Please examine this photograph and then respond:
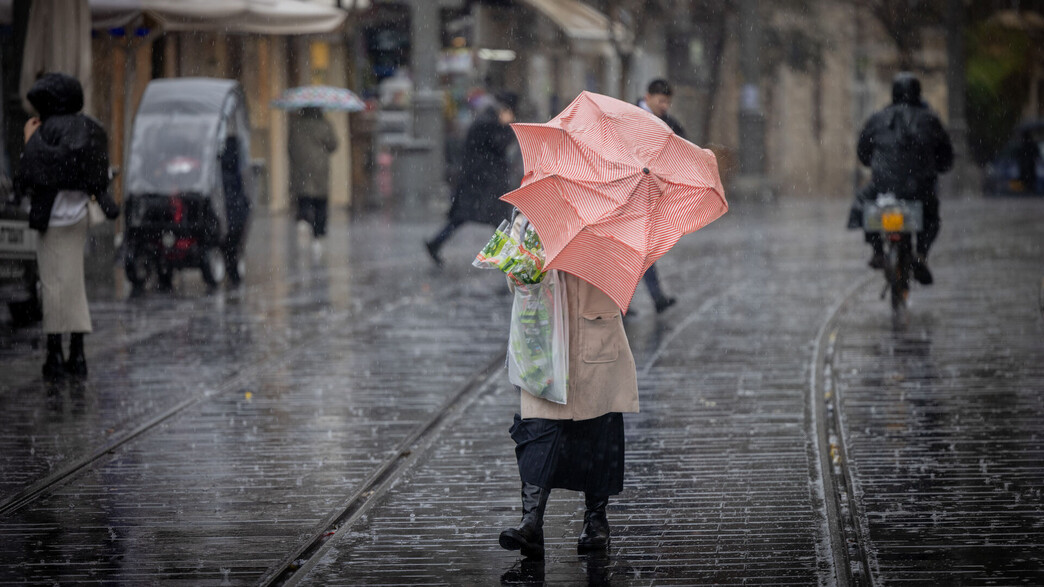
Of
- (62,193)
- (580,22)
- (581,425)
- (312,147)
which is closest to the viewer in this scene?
(581,425)

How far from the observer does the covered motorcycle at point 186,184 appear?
15398 millimetres

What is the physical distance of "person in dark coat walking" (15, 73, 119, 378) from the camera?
32.7 feet

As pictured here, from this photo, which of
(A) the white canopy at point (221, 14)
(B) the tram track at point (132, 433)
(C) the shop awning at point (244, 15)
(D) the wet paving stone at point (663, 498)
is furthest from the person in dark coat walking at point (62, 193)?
(C) the shop awning at point (244, 15)

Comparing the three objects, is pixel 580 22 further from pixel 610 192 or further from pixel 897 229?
pixel 610 192

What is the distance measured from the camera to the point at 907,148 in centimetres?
1295

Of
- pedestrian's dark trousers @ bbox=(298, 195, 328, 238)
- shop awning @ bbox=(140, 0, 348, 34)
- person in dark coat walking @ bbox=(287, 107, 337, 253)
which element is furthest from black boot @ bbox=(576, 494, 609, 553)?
pedestrian's dark trousers @ bbox=(298, 195, 328, 238)

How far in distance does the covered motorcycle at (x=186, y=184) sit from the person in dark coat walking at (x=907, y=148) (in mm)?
6149

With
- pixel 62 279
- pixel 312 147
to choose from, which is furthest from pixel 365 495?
pixel 312 147

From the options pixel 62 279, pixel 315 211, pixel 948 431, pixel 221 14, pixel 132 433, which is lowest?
pixel 948 431

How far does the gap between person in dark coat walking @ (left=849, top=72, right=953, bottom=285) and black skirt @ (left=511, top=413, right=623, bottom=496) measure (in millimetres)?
7619

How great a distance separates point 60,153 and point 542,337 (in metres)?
5.06

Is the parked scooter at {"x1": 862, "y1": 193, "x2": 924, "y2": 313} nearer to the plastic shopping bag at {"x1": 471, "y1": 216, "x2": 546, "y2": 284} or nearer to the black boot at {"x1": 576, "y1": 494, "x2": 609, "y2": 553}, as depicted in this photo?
the black boot at {"x1": 576, "y1": 494, "x2": 609, "y2": 553}

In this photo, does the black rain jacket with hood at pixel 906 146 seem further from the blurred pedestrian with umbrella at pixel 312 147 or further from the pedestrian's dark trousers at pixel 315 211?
the pedestrian's dark trousers at pixel 315 211

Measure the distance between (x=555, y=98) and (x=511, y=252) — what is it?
2478 cm
